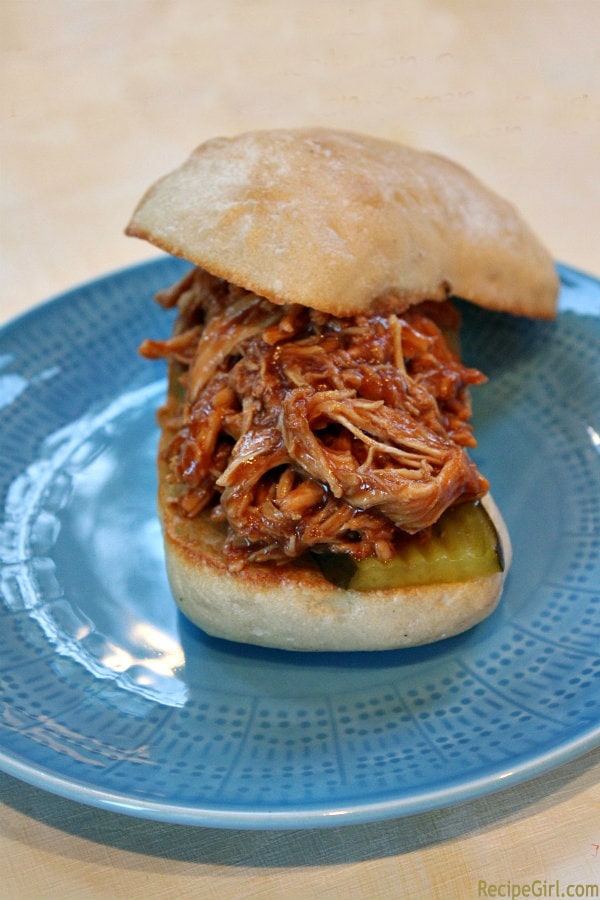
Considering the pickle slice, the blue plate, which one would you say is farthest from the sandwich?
the blue plate

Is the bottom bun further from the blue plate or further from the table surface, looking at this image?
the table surface

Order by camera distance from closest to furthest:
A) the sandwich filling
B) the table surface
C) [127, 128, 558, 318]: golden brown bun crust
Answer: the sandwich filling < [127, 128, 558, 318]: golden brown bun crust < the table surface

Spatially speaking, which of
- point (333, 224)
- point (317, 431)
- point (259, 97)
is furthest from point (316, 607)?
point (259, 97)

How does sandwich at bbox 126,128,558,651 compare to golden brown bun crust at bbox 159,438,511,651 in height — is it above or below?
above

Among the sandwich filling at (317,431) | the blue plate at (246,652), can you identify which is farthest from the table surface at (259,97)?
the sandwich filling at (317,431)

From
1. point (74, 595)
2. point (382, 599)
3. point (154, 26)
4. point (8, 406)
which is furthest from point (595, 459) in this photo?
point (154, 26)
